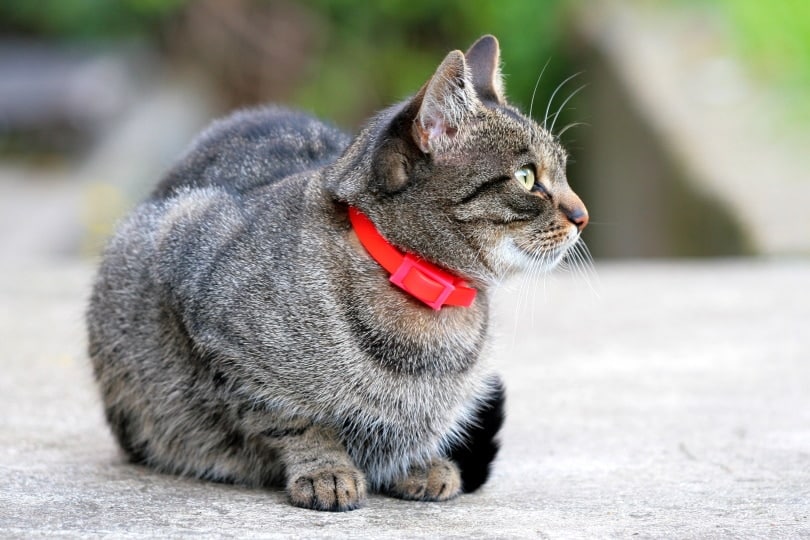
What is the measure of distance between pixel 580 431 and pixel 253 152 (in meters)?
1.37

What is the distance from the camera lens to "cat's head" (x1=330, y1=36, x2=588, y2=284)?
2.96 metres

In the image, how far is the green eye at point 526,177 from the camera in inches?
118

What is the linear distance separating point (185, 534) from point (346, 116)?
9387 mm

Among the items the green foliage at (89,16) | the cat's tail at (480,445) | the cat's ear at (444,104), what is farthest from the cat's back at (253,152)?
the green foliage at (89,16)

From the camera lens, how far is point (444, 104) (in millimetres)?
2959

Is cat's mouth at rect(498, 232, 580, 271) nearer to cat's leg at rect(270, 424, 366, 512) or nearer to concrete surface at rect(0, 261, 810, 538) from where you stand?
concrete surface at rect(0, 261, 810, 538)

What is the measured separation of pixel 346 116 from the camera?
1172 cm

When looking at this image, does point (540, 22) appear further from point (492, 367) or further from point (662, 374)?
point (492, 367)

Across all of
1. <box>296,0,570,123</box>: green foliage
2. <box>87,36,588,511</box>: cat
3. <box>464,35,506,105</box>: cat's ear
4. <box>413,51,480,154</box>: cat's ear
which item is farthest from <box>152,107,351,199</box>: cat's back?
<box>296,0,570,123</box>: green foliage

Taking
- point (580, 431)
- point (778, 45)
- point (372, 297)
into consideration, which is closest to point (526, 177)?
point (372, 297)

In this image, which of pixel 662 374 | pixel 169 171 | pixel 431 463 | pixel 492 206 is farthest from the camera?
pixel 662 374

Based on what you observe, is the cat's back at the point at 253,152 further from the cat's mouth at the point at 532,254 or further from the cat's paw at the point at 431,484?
the cat's paw at the point at 431,484

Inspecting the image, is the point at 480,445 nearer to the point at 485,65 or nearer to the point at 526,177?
the point at 526,177

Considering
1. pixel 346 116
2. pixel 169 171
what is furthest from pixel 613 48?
pixel 169 171
